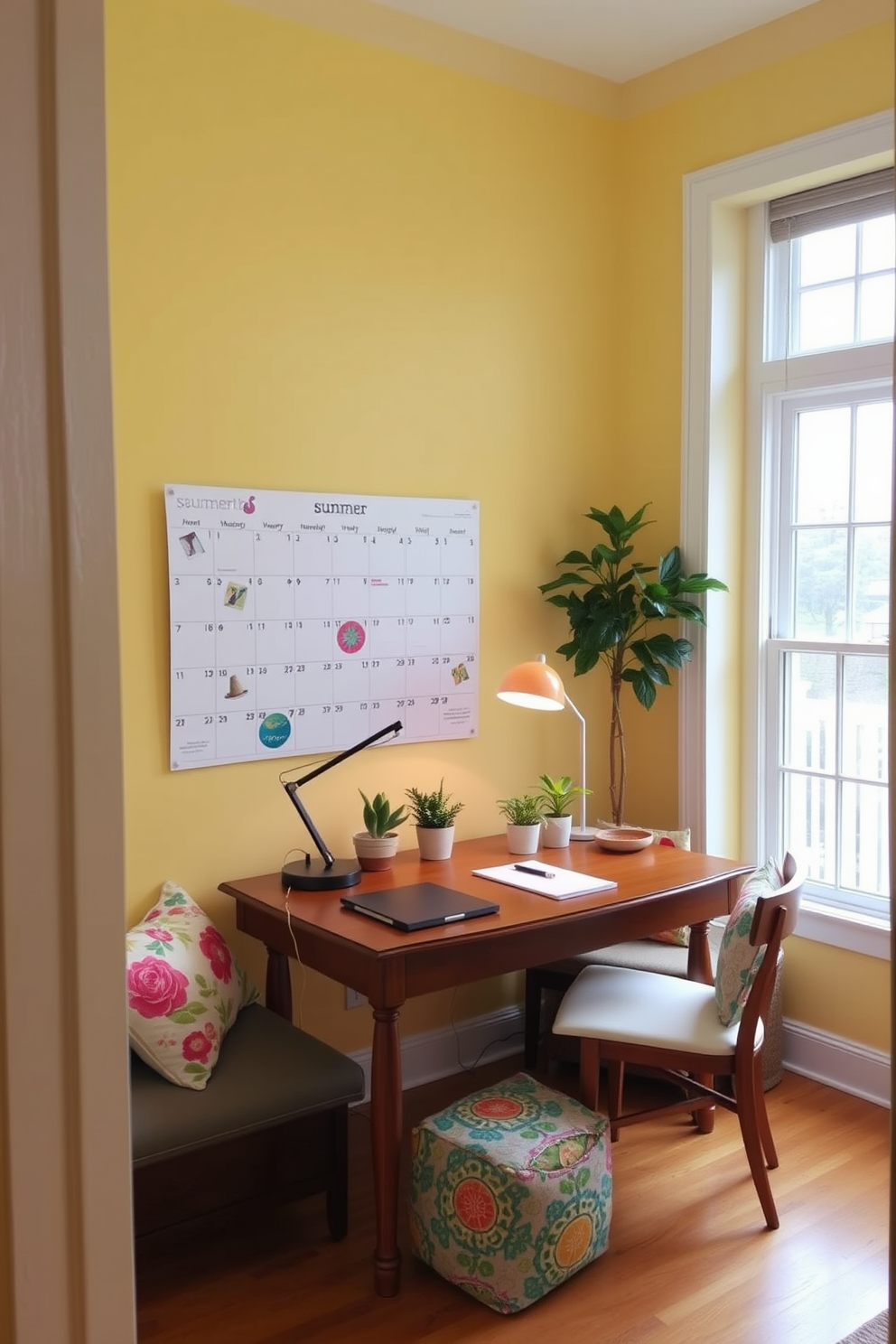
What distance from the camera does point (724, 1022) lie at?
9.07 ft

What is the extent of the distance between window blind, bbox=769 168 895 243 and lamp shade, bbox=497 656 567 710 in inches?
62.1

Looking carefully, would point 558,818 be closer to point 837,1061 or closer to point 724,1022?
point 724,1022

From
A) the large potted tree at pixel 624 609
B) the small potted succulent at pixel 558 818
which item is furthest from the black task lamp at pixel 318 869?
the large potted tree at pixel 624 609

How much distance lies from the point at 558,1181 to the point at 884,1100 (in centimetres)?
138

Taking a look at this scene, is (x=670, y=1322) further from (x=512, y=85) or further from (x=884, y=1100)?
(x=512, y=85)

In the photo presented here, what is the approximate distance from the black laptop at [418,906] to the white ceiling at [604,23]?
2.45 m

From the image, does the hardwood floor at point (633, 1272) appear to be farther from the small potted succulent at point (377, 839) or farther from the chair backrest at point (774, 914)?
the small potted succulent at point (377, 839)

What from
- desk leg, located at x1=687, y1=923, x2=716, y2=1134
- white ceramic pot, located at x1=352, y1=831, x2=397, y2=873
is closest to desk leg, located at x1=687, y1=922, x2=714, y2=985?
desk leg, located at x1=687, y1=923, x2=716, y2=1134

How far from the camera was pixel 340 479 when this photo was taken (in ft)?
10.8

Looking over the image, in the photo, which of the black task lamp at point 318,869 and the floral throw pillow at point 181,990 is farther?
the black task lamp at point 318,869

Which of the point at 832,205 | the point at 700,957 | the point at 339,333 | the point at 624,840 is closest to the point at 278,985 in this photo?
the point at 624,840

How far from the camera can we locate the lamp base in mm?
2947

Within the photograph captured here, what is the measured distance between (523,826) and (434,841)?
0.27 meters

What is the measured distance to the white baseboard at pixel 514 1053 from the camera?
338 centimetres
